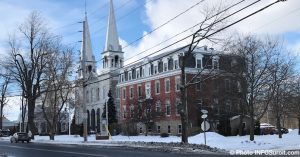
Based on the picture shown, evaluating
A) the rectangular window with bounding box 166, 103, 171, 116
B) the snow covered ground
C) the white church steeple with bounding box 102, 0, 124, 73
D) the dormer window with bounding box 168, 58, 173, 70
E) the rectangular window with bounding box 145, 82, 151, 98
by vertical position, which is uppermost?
the white church steeple with bounding box 102, 0, 124, 73

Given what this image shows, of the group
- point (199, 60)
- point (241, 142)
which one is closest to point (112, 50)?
point (199, 60)

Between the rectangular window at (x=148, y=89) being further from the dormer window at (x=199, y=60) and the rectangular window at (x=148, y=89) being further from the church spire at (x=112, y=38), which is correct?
the church spire at (x=112, y=38)

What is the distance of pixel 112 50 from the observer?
329ft

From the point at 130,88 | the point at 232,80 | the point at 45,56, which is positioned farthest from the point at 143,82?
the point at 232,80

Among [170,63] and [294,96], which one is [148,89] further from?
[294,96]

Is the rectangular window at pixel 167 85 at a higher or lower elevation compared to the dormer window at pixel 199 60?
lower

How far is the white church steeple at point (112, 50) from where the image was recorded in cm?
9994

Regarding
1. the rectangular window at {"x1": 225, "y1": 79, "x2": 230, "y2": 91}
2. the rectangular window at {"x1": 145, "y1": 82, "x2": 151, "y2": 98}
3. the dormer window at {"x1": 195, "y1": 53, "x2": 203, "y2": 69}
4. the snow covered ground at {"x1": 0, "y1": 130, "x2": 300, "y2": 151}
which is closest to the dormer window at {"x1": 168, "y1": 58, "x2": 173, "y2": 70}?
the dormer window at {"x1": 195, "y1": 53, "x2": 203, "y2": 69}

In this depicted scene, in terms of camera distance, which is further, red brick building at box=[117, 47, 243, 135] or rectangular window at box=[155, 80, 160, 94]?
rectangular window at box=[155, 80, 160, 94]

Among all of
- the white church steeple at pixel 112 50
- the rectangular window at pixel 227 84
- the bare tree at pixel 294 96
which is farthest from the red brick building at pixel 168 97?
the white church steeple at pixel 112 50

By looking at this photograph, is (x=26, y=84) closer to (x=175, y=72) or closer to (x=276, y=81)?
(x=175, y=72)

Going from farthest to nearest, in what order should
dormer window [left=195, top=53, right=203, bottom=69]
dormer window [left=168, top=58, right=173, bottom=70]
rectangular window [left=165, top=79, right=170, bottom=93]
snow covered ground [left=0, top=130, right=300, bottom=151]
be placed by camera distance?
rectangular window [left=165, top=79, right=170, bottom=93], dormer window [left=168, top=58, right=173, bottom=70], dormer window [left=195, top=53, right=203, bottom=69], snow covered ground [left=0, top=130, right=300, bottom=151]

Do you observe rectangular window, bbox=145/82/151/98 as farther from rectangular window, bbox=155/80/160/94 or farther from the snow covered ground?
the snow covered ground

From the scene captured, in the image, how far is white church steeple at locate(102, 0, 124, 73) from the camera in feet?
328
